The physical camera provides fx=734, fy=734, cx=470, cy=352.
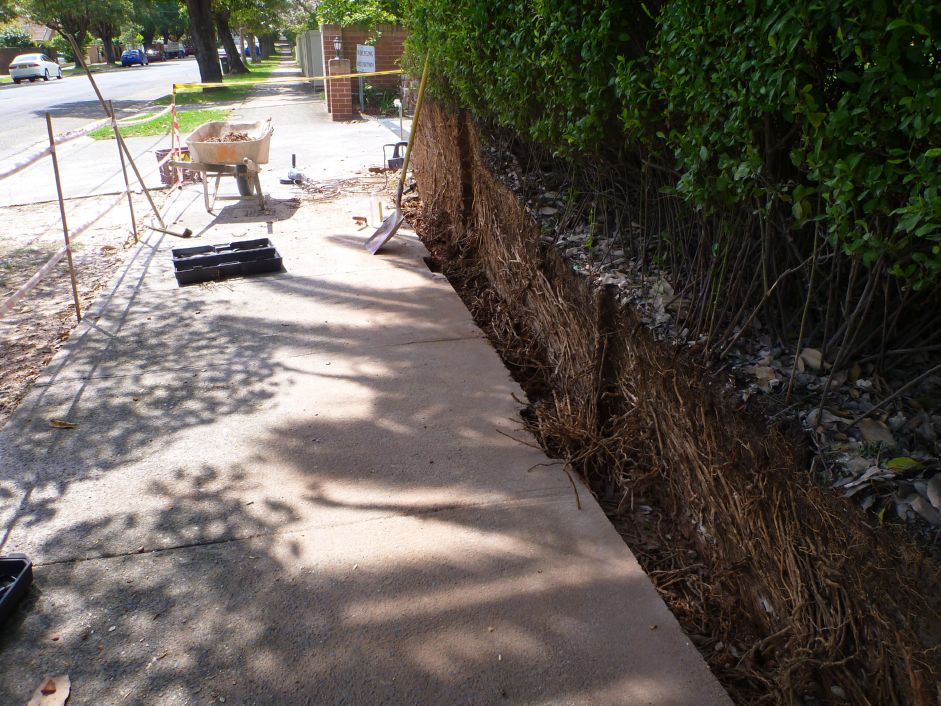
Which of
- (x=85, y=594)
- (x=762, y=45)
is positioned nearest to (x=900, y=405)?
(x=762, y=45)

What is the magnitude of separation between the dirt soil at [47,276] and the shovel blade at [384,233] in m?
2.63

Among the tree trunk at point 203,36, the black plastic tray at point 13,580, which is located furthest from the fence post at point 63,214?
the tree trunk at point 203,36

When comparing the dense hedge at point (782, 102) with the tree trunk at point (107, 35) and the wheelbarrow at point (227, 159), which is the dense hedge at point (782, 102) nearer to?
the wheelbarrow at point (227, 159)

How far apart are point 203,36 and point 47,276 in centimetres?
2587

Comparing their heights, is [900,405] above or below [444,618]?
above

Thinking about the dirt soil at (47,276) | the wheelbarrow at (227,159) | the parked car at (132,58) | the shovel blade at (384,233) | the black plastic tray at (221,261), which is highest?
the parked car at (132,58)

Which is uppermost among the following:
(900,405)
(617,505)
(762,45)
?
(762,45)

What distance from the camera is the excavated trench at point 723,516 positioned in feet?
7.02

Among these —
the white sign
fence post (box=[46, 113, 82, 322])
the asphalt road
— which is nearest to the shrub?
the asphalt road

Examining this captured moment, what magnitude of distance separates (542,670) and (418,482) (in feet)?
4.30

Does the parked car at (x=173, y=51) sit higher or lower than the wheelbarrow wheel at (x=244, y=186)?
higher

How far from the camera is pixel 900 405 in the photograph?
94.1 inches

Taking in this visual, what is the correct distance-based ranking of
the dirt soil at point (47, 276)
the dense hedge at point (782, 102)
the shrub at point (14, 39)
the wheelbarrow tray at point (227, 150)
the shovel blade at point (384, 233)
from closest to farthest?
1. the dense hedge at point (782, 102)
2. the dirt soil at point (47, 276)
3. the shovel blade at point (384, 233)
4. the wheelbarrow tray at point (227, 150)
5. the shrub at point (14, 39)

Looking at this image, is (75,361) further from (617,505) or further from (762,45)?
(762,45)
